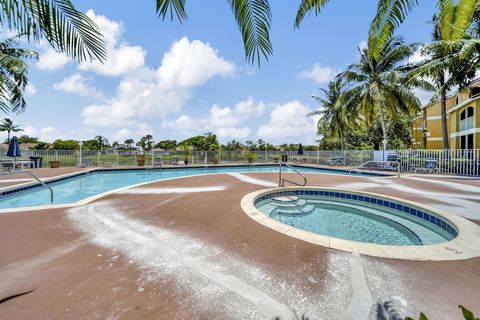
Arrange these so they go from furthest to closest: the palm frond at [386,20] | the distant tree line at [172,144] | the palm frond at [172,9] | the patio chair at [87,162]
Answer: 1. the distant tree line at [172,144]
2. the patio chair at [87,162]
3. the palm frond at [386,20]
4. the palm frond at [172,9]

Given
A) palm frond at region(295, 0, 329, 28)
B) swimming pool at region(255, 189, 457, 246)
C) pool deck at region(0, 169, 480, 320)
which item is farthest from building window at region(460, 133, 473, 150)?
palm frond at region(295, 0, 329, 28)

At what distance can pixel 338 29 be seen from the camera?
3588mm

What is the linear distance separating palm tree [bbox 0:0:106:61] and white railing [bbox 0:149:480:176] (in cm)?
1620

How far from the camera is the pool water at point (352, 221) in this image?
14.8 ft

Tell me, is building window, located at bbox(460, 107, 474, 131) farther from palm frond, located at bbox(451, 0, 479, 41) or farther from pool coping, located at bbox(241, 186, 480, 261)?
palm frond, located at bbox(451, 0, 479, 41)

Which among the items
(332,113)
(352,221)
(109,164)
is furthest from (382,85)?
(109,164)

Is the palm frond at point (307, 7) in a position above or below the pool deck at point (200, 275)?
above

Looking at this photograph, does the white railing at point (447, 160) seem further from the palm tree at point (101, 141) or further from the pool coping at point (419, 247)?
the palm tree at point (101, 141)

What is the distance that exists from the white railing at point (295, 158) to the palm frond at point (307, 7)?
1377 cm

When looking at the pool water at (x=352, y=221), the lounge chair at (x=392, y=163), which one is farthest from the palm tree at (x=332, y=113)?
the pool water at (x=352, y=221)

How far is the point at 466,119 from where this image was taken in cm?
1722

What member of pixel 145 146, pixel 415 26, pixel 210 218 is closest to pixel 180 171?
pixel 210 218

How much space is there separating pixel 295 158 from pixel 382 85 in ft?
33.6

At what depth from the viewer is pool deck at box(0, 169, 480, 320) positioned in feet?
6.53
